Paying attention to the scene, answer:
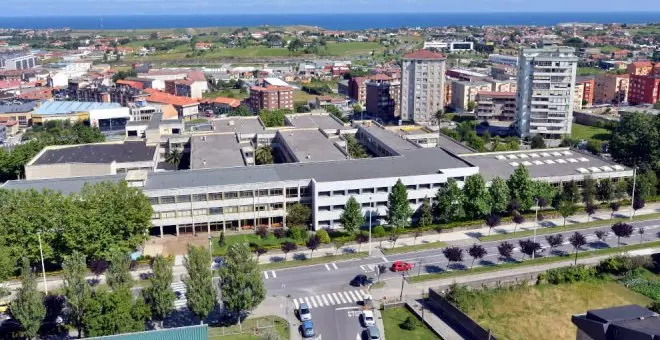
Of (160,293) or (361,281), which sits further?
(361,281)

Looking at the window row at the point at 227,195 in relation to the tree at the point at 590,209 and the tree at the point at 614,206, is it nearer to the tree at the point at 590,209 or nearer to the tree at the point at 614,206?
the tree at the point at 590,209

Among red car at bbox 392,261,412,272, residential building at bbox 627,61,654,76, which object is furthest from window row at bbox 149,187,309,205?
residential building at bbox 627,61,654,76

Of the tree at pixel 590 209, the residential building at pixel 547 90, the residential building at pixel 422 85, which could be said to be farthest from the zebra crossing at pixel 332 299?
the residential building at pixel 422 85

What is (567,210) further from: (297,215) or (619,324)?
(619,324)

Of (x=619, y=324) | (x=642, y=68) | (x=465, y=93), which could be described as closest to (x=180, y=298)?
(x=619, y=324)

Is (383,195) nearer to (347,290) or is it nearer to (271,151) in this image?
(347,290)

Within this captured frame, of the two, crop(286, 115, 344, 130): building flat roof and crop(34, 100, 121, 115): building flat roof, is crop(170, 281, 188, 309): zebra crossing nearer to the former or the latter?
crop(286, 115, 344, 130): building flat roof
